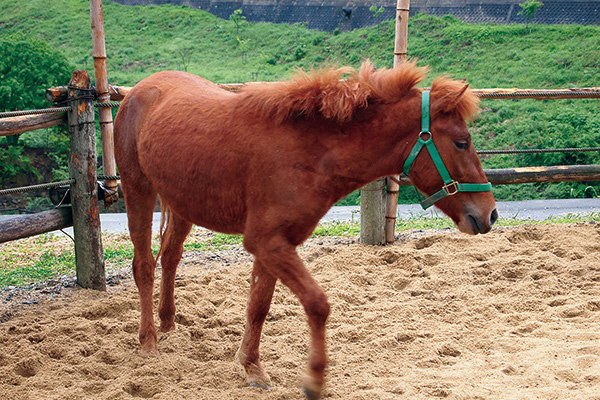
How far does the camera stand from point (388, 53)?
17906 mm

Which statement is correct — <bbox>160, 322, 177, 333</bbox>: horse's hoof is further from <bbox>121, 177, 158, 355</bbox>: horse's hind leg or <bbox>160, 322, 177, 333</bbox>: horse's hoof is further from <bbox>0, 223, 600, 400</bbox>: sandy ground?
<bbox>121, 177, 158, 355</bbox>: horse's hind leg

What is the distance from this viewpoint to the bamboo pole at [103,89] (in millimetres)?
4832

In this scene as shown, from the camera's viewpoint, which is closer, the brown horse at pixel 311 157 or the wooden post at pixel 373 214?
the brown horse at pixel 311 157

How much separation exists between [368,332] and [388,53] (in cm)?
1542

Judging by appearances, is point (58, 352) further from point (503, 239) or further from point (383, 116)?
point (503, 239)

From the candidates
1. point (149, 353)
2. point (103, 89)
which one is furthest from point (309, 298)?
point (103, 89)

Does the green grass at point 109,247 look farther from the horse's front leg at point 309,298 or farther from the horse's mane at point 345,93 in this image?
the horse's mane at point 345,93

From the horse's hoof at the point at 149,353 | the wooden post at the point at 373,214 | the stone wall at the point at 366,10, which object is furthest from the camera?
the stone wall at the point at 366,10

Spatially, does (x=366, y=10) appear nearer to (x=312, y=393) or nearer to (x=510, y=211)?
(x=510, y=211)

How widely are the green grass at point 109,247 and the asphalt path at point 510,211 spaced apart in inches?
17.2

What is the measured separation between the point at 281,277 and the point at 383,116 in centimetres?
97

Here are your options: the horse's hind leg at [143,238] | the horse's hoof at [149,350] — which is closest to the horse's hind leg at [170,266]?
the horse's hind leg at [143,238]

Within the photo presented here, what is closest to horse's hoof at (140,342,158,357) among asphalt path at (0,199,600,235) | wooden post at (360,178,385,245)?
wooden post at (360,178,385,245)

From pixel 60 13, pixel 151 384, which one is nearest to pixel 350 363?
pixel 151 384
